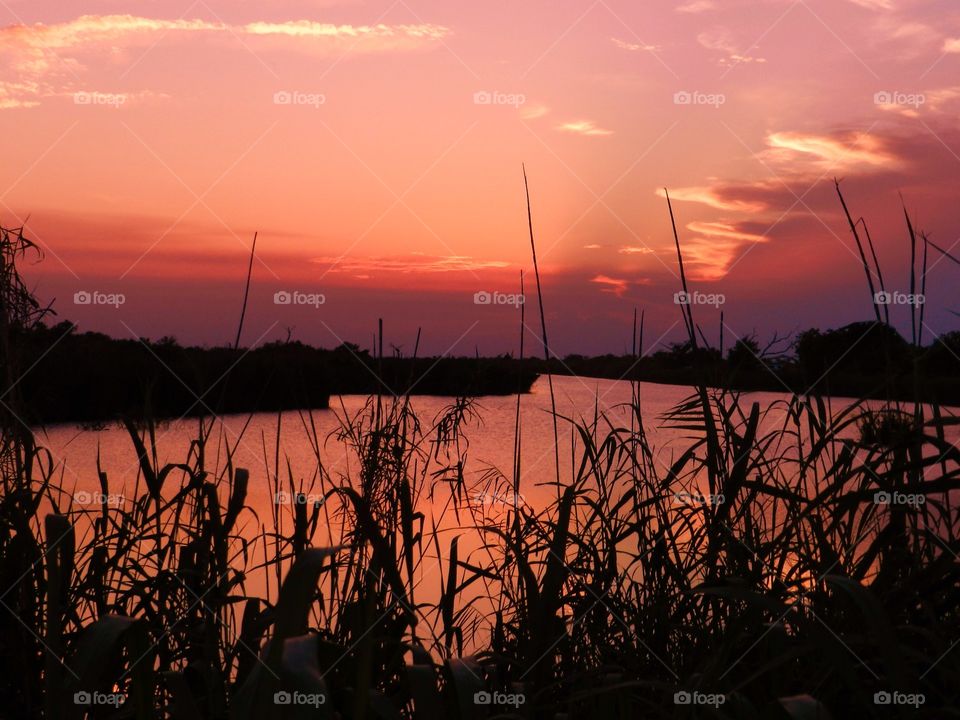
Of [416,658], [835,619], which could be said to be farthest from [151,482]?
[835,619]

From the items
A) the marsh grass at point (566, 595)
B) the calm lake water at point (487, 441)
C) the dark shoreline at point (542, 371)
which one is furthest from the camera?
the calm lake water at point (487, 441)

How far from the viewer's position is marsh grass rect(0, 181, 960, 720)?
1.46 metres

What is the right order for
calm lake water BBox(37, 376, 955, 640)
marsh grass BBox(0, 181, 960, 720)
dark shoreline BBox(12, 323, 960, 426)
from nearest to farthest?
marsh grass BBox(0, 181, 960, 720)
dark shoreline BBox(12, 323, 960, 426)
calm lake water BBox(37, 376, 955, 640)

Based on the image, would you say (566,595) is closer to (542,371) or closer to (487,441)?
(542,371)

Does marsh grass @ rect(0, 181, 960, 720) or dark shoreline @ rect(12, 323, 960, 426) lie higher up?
dark shoreline @ rect(12, 323, 960, 426)

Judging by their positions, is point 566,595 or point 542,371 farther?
point 542,371

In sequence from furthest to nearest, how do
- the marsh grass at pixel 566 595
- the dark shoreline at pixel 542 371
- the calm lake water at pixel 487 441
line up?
the calm lake water at pixel 487 441 → the dark shoreline at pixel 542 371 → the marsh grass at pixel 566 595

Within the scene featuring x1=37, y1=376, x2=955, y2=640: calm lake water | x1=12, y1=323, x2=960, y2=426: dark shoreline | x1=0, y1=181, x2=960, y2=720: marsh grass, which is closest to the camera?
x1=0, y1=181, x2=960, y2=720: marsh grass

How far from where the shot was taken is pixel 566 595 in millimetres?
2250

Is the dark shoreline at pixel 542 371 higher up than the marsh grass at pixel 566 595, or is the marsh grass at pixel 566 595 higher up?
the dark shoreline at pixel 542 371

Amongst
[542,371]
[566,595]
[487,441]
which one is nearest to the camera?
[566,595]

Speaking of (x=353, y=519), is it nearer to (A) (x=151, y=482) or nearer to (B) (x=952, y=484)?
(A) (x=151, y=482)

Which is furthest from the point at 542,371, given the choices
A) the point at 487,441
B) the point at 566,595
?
the point at 487,441

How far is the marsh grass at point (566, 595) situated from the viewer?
146 centimetres
